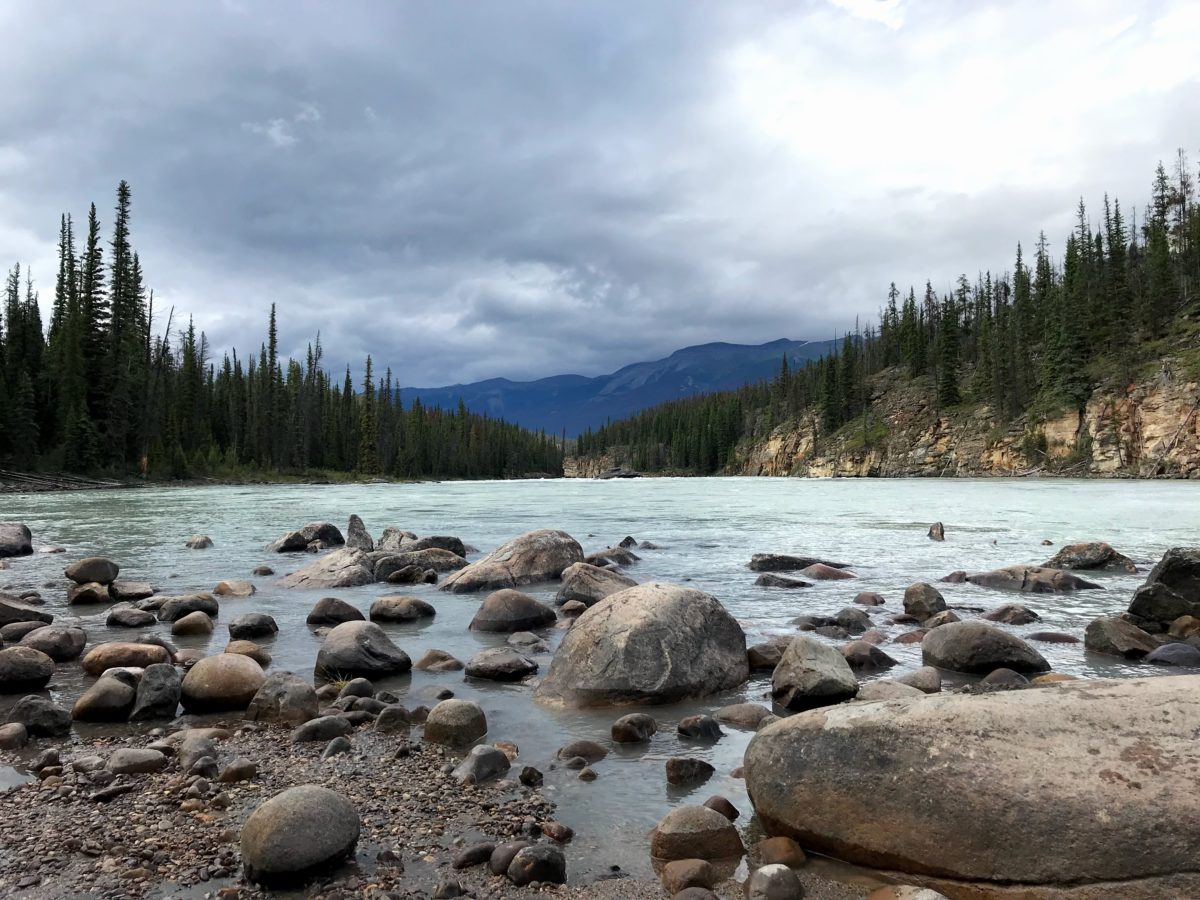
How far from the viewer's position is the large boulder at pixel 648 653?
6727 millimetres

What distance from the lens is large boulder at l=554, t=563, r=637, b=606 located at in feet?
37.1

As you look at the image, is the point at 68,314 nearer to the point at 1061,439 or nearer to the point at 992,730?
the point at 992,730

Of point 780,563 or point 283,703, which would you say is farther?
point 780,563

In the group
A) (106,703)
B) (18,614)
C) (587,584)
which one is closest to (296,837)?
(106,703)

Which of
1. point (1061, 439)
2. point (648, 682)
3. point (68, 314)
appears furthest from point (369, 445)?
point (648, 682)

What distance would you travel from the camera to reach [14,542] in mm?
17719

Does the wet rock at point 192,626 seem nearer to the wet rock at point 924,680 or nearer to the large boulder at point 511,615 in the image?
the large boulder at point 511,615

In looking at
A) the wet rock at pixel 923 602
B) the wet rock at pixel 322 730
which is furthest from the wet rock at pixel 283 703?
the wet rock at pixel 923 602

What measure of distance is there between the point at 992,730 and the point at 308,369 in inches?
4706

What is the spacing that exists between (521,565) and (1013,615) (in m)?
8.36

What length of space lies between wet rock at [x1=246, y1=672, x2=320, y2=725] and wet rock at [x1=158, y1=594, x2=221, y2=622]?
14.7 feet

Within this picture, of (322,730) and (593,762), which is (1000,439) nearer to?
(593,762)

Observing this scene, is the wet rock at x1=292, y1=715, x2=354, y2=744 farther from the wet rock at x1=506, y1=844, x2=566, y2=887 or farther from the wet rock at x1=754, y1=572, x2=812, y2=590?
the wet rock at x1=754, y1=572, x2=812, y2=590

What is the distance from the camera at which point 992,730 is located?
12.6 feet
